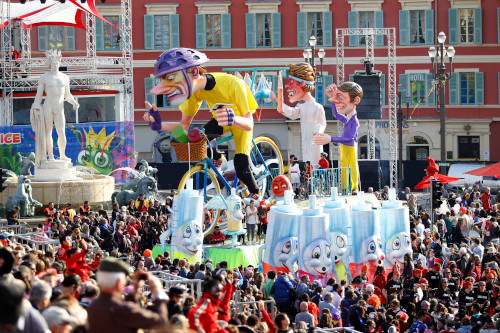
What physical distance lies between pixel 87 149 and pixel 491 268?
70.4 feet

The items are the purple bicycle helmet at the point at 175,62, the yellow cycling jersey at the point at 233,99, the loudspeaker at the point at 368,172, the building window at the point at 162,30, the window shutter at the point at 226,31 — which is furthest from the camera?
the building window at the point at 162,30

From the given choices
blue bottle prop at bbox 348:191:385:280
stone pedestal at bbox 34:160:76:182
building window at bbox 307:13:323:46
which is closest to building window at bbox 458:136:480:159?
building window at bbox 307:13:323:46

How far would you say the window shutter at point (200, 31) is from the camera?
3959cm

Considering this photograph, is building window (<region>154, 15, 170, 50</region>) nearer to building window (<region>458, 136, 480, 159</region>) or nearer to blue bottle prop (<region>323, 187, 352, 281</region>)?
building window (<region>458, 136, 480, 159</region>)

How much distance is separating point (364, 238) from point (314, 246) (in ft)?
4.11

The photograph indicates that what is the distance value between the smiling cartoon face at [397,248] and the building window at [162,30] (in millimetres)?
27546

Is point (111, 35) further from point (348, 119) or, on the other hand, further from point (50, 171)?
point (348, 119)

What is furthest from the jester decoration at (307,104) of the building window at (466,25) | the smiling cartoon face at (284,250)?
the building window at (466,25)

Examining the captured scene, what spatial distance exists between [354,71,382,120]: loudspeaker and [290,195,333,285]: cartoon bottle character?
1463 centimetres

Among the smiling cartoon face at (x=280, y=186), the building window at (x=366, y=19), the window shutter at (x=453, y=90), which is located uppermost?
the building window at (x=366, y=19)

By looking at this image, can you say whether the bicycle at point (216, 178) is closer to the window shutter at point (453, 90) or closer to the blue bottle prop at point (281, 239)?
the blue bottle prop at point (281, 239)

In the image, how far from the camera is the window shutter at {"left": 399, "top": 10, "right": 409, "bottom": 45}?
128 ft

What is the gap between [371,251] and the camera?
13.9 metres

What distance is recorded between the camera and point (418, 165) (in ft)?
115
